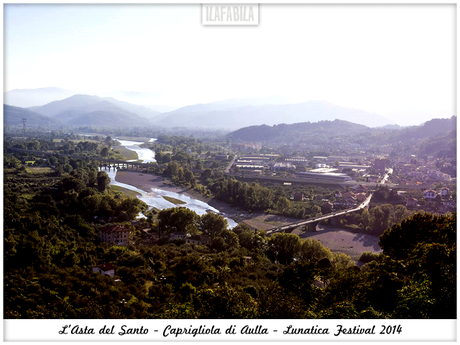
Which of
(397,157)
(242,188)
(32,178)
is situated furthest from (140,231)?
(397,157)

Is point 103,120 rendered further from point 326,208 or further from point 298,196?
point 326,208

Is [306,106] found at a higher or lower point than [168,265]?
higher

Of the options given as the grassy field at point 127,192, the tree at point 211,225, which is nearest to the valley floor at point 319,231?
the grassy field at point 127,192

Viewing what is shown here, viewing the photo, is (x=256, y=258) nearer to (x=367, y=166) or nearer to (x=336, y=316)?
(x=336, y=316)

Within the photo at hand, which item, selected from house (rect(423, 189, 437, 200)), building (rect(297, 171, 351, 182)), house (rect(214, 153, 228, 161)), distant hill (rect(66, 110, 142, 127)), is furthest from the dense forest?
distant hill (rect(66, 110, 142, 127))

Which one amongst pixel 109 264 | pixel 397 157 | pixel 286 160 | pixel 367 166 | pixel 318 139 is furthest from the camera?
pixel 318 139

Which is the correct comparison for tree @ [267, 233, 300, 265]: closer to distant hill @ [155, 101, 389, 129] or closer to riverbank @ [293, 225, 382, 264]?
riverbank @ [293, 225, 382, 264]
